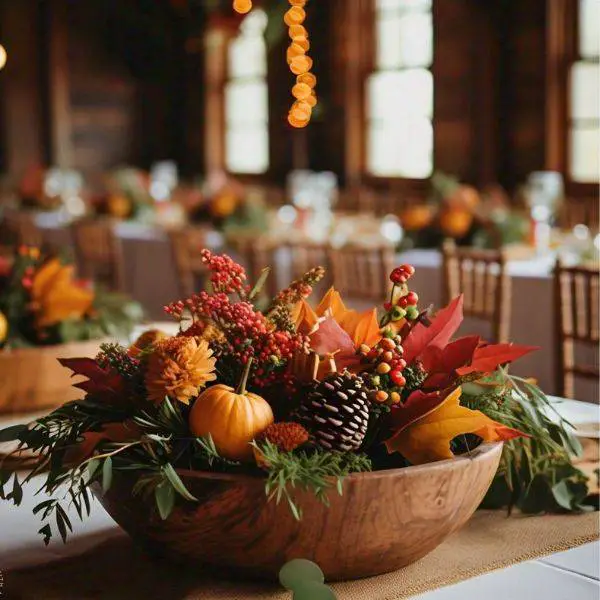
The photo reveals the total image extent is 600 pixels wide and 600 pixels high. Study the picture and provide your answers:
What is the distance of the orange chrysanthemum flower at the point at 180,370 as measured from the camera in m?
1.08

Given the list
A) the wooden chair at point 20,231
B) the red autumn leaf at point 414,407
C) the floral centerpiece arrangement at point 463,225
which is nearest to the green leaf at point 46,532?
the red autumn leaf at point 414,407

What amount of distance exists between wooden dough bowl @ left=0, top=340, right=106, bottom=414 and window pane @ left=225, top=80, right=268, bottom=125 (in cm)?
828

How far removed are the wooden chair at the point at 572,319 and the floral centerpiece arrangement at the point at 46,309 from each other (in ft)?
6.12

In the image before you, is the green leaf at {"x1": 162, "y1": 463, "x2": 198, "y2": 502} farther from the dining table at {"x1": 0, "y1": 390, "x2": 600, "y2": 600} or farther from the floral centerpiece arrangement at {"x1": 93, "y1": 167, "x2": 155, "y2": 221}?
the floral centerpiece arrangement at {"x1": 93, "y1": 167, "x2": 155, "y2": 221}

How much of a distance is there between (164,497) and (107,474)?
0.06 metres

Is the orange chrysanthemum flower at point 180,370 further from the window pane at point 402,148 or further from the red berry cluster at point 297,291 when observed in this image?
the window pane at point 402,148

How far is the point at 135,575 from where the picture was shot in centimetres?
113

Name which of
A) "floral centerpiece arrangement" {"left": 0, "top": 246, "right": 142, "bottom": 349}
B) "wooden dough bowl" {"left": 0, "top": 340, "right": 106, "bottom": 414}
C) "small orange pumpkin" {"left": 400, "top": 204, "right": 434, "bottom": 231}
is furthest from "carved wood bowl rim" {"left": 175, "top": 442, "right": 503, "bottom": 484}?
"small orange pumpkin" {"left": 400, "top": 204, "right": 434, "bottom": 231}

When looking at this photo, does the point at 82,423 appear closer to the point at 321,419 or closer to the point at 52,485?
the point at 52,485

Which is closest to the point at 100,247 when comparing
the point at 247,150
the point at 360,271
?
the point at 360,271

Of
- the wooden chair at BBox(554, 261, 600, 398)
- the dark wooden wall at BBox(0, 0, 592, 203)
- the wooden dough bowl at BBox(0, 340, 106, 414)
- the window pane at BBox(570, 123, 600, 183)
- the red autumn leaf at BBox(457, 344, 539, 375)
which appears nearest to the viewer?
the red autumn leaf at BBox(457, 344, 539, 375)

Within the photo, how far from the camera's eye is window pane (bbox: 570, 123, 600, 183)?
6.86 m

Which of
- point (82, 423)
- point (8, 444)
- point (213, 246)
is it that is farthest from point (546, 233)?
point (82, 423)

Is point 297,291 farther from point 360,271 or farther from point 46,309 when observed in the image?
point 360,271
